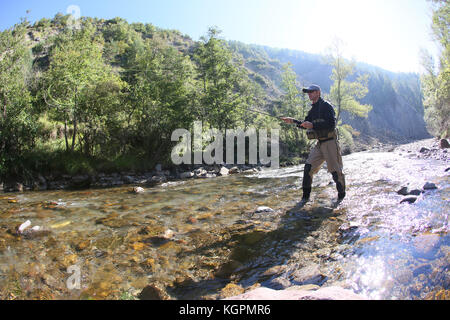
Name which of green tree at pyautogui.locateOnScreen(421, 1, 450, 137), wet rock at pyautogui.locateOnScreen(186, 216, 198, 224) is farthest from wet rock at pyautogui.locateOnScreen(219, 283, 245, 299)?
green tree at pyautogui.locateOnScreen(421, 1, 450, 137)

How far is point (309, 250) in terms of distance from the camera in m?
3.90

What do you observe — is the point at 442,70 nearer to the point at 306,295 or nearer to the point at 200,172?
the point at 200,172

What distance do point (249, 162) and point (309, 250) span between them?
20.5m

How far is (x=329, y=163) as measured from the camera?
6.80 m

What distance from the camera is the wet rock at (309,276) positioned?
9.78ft

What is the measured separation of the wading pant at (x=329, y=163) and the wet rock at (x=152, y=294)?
5.01 metres

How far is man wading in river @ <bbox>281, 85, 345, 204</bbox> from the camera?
668 cm

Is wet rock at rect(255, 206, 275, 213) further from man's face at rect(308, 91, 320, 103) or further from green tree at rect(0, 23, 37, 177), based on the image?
green tree at rect(0, 23, 37, 177)

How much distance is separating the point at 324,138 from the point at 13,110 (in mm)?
16811

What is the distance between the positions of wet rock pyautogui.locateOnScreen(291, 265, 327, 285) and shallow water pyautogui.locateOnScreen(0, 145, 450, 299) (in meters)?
0.02

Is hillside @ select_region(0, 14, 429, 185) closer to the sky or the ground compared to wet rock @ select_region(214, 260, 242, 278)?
closer to the sky

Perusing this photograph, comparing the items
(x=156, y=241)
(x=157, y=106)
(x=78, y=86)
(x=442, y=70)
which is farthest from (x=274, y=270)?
(x=442, y=70)

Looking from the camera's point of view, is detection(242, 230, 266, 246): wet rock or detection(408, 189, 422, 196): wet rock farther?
detection(408, 189, 422, 196): wet rock

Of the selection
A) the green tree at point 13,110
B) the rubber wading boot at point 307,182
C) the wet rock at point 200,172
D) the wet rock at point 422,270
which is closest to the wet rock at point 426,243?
the wet rock at point 422,270
